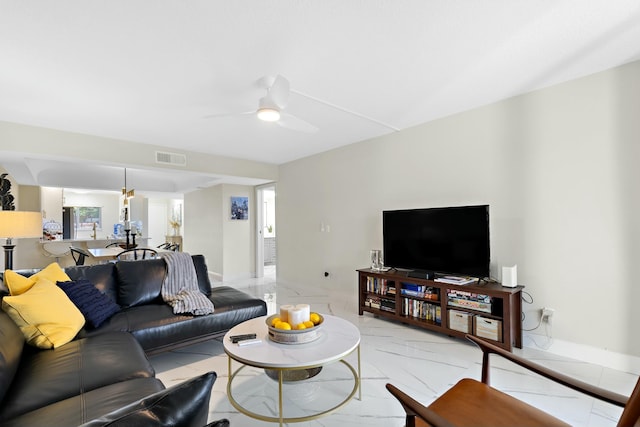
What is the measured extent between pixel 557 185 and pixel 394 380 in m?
2.24

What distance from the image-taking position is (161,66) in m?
2.32

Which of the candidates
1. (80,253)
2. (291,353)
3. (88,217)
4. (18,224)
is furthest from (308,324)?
(88,217)

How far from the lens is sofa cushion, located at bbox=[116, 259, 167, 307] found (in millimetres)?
2803

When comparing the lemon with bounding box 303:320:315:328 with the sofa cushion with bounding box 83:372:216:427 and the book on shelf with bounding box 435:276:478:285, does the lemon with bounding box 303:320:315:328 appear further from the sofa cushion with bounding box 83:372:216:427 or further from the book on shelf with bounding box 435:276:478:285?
the book on shelf with bounding box 435:276:478:285

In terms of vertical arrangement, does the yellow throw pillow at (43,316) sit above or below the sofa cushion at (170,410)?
below

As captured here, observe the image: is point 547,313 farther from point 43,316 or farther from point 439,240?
point 43,316

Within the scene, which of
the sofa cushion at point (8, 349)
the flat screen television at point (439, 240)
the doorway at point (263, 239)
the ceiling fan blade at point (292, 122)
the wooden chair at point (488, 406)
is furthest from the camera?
the doorway at point (263, 239)

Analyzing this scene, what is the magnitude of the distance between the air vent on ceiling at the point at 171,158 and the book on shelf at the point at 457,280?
397cm

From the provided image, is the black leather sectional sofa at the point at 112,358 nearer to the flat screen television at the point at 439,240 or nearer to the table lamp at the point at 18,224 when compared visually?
the table lamp at the point at 18,224

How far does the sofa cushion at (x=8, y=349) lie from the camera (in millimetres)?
1323

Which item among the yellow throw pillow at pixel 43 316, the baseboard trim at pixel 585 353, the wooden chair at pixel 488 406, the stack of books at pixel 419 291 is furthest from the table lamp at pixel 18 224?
the baseboard trim at pixel 585 353

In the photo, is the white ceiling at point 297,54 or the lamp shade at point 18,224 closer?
the white ceiling at point 297,54

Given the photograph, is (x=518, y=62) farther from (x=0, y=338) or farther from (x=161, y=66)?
(x=0, y=338)

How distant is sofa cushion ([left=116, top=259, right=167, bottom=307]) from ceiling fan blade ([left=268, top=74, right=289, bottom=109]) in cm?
207
